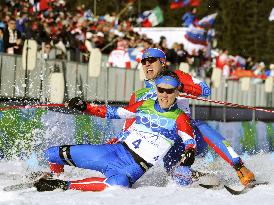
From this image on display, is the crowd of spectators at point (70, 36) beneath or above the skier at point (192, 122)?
above

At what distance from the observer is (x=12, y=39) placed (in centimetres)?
1366

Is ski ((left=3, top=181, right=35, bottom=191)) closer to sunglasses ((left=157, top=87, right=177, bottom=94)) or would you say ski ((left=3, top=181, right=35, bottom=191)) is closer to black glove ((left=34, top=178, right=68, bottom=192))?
black glove ((left=34, top=178, right=68, bottom=192))

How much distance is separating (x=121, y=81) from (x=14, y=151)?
510 centimetres

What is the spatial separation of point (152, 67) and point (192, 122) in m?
0.85

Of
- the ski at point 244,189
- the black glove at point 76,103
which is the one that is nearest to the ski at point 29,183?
the black glove at point 76,103

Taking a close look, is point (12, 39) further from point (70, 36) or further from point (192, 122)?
point (192, 122)

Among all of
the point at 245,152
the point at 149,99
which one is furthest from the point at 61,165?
the point at 245,152

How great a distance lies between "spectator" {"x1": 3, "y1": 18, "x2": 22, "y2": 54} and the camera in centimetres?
1349

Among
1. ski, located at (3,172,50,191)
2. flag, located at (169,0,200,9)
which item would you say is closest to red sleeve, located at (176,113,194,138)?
ski, located at (3,172,50,191)

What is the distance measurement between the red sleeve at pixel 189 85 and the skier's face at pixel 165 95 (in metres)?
0.54

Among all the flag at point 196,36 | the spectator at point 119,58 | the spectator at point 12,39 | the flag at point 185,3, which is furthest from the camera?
the flag at point 185,3

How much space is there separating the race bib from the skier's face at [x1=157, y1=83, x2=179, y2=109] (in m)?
0.33

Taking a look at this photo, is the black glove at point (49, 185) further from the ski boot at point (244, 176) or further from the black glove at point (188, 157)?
the ski boot at point (244, 176)

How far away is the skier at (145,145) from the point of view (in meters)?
7.55
